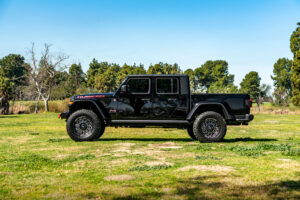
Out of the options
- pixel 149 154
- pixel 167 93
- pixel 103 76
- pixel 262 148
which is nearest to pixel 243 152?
pixel 262 148

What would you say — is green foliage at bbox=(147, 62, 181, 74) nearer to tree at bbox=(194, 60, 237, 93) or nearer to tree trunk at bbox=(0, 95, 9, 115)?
tree at bbox=(194, 60, 237, 93)

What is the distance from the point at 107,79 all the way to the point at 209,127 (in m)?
60.2

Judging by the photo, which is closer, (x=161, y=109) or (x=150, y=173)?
(x=150, y=173)

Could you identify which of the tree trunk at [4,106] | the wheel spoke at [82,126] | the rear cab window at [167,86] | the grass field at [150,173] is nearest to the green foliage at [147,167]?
the grass field at [150,173]

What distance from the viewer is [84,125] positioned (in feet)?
34.0

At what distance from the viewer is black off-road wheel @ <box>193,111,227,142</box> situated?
991cm

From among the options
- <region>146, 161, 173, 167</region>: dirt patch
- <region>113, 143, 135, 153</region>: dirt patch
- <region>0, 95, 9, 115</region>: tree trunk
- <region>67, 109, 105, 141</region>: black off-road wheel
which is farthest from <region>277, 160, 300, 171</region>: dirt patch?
<region>0, 95, 9, 115</region>: tree trunk

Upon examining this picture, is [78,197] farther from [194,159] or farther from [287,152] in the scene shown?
[287,152]

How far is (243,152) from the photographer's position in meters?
7.88

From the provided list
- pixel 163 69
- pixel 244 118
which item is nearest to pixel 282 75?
pixel 163 69

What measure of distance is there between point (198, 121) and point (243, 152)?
7.50 feet

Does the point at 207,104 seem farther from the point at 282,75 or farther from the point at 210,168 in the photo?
the point at 282,75

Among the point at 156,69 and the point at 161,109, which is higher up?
the point at 156,69

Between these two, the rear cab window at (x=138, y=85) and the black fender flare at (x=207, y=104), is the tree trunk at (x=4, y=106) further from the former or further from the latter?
the black fender flare at (x=207, y=104)
